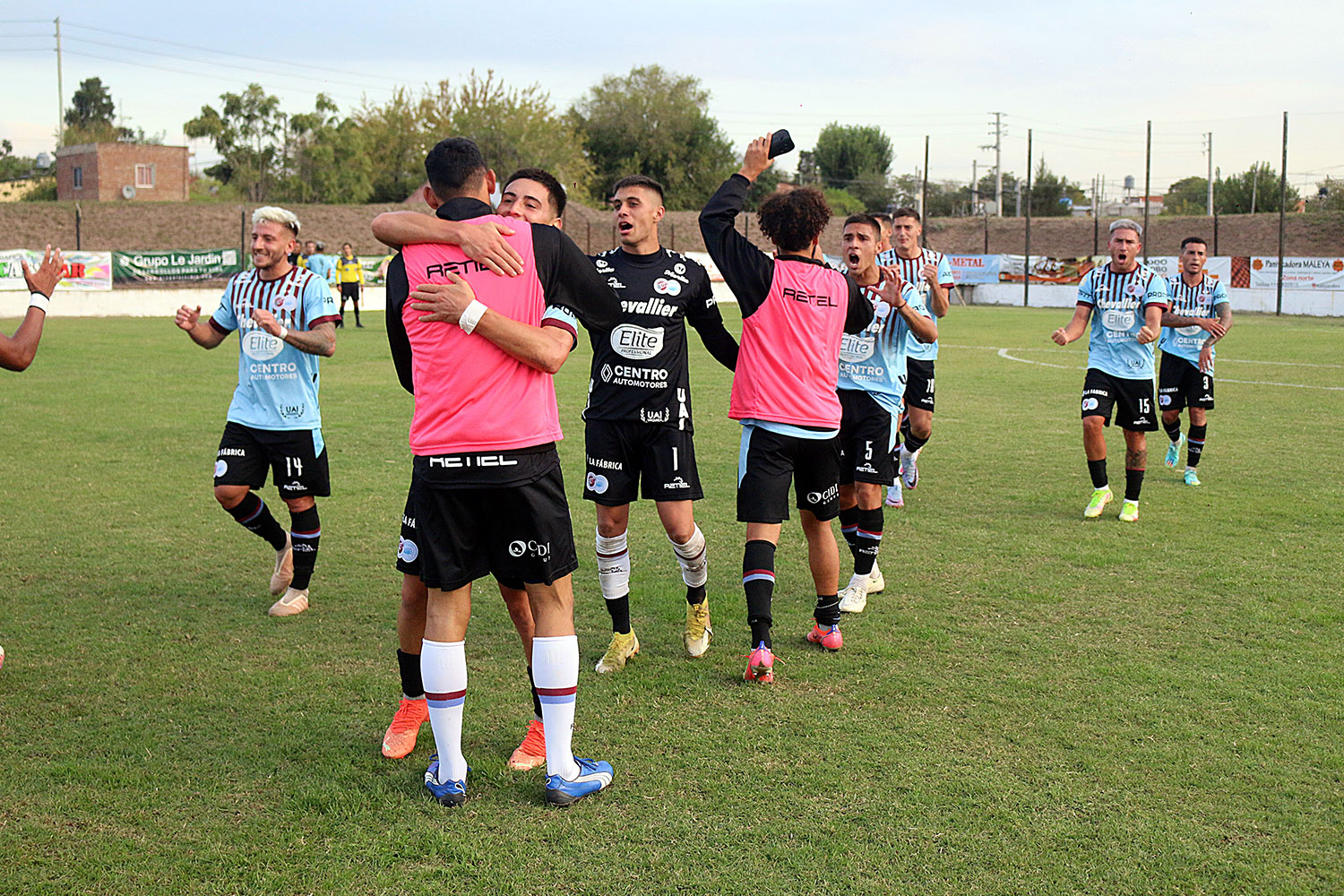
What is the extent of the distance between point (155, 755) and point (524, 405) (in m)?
2.07

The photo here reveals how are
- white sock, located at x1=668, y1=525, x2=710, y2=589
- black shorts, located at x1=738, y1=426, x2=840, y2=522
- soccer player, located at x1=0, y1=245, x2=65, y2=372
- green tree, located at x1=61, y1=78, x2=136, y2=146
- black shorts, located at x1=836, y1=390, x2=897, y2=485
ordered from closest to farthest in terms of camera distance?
soccer player, located at x1=0, y1=245, x2=65, y2=372, black shorts, located at x1=738, y1=426, x2=840, y2=522, white sock, located at x1=668, y1=525, x2=710, y2=589, black shorts, located at x1=836, y1=390, x2=897, y2=485, green tree, located at x1=61, y1=78, x2=136, y2=146

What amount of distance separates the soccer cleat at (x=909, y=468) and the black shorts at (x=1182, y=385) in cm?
300

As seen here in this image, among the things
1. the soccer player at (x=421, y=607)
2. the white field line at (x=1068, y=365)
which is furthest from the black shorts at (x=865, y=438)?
the white field line at (x=1068, y=365)

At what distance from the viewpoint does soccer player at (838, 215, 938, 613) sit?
6.44 metres

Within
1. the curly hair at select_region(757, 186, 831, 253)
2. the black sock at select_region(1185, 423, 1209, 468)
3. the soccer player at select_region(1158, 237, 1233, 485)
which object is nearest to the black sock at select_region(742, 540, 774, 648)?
the curly hair at select_region(757, 186, 831, 253)

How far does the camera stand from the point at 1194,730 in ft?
14.8

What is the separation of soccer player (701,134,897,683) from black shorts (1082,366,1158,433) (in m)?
4.12

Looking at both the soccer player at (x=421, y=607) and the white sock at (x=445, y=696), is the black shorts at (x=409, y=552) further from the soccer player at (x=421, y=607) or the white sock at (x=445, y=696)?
the white sock at (x=445, y=696)

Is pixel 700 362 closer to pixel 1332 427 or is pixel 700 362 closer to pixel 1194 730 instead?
pixel 1332 427

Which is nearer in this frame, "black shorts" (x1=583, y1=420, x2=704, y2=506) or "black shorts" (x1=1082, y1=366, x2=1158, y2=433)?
"black shorts" (x1=583, y1=420, x2=704, y2=506)

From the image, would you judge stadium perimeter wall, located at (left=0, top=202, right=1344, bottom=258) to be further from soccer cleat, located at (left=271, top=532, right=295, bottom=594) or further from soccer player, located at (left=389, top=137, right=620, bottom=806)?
soccer player, located at (left=389, top=137, right=620, bottom=806)

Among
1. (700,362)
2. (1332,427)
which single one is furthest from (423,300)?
(700,362)

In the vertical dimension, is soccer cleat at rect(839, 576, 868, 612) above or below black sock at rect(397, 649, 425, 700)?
below

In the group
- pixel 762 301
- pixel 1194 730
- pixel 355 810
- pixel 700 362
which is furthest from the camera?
pixel 700 362
